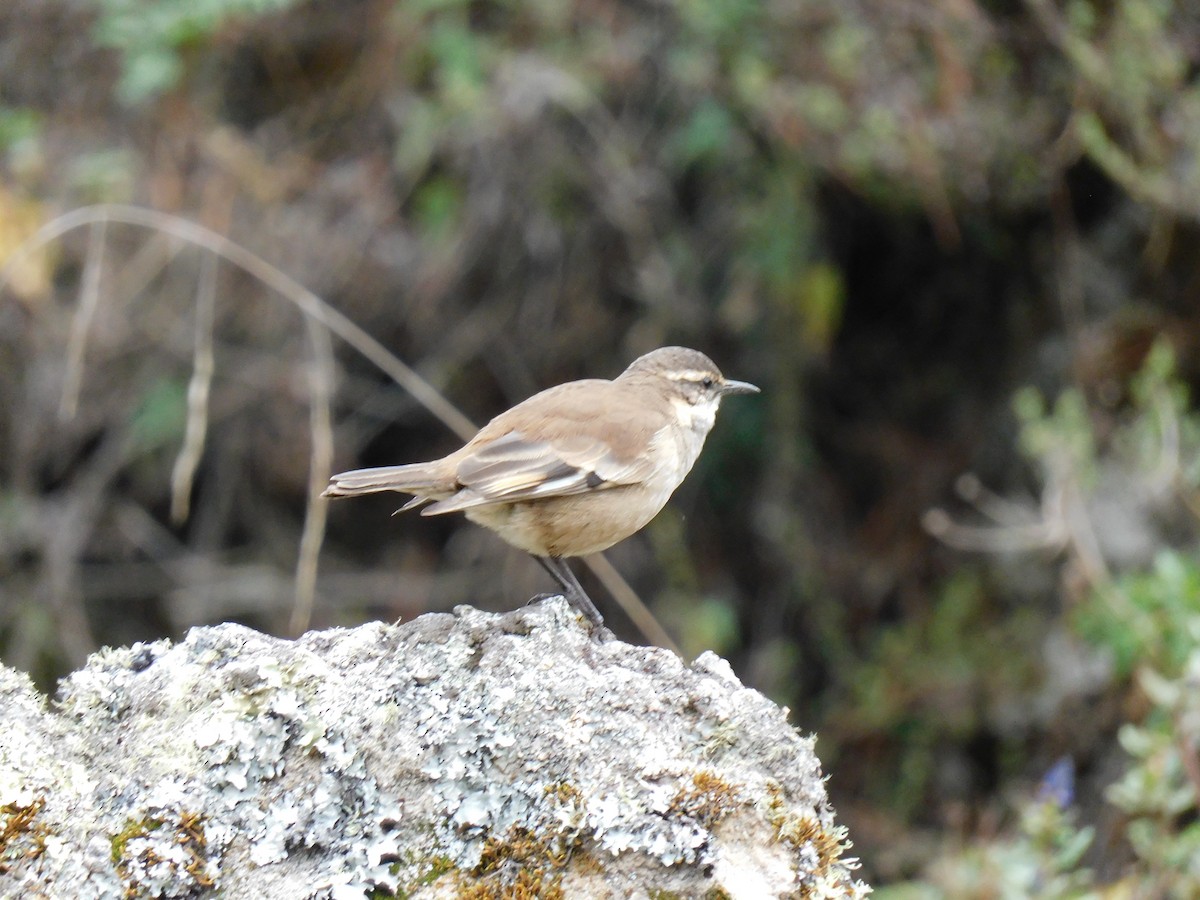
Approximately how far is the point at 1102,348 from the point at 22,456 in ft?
18.4

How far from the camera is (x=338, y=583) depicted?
23.7 ft

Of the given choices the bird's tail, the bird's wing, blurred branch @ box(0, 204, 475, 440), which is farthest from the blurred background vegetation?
the bird's tail

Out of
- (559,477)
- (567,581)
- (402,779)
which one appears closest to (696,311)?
(567,581)

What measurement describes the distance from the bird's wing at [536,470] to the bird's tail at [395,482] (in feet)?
0.22

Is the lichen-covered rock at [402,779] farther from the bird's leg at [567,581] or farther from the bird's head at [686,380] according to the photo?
the bird's head at [686,380]

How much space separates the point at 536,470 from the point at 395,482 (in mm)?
447

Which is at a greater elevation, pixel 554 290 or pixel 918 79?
pixel 918 79

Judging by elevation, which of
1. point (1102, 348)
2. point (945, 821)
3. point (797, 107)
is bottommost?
point (945, 821)

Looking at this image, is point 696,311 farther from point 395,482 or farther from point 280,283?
point 395,482

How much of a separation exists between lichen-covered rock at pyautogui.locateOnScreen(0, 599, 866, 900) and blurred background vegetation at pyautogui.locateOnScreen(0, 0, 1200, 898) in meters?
3.82

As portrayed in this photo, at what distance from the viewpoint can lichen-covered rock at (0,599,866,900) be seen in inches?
97.7

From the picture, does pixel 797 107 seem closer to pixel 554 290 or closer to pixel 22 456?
pixel 554 290

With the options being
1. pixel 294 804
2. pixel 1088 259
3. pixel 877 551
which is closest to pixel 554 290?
pixel 877 551

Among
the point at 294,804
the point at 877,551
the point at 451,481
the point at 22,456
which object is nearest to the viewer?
the point at 294,804
